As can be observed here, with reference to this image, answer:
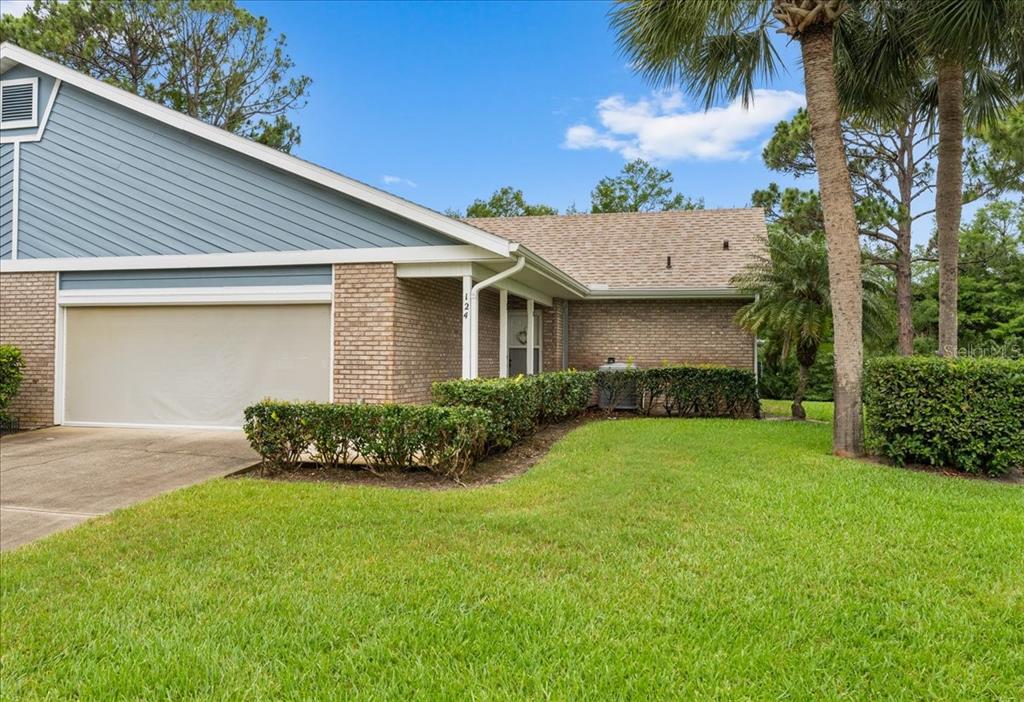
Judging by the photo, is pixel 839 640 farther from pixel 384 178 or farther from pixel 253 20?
pixel 384 178

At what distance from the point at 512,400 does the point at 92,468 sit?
470 centimetres

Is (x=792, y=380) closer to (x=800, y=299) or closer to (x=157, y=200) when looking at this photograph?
(x=800, y=299)

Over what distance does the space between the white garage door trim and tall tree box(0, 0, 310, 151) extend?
11779 millimetres

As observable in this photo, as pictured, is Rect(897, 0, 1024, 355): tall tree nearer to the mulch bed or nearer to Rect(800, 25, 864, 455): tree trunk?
Rect(800, 25, 864, 455): tree trunk

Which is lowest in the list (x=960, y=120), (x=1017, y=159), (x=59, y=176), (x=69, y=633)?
(x=69, y=633)

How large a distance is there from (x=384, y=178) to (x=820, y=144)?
25950mm

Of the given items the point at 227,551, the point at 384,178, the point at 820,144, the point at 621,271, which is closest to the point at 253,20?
the point at 384,178

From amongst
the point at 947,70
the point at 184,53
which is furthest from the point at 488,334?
the point at 184,53

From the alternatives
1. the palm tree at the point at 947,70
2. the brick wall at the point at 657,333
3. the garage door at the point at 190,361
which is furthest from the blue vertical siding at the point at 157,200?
the palm tree at the point at 947,70

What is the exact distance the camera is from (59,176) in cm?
944

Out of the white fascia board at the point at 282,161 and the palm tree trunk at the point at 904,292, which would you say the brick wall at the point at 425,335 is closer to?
the white fascia board at the point at 282,161

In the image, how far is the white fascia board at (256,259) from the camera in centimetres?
823

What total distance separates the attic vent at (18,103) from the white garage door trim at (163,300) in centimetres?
278

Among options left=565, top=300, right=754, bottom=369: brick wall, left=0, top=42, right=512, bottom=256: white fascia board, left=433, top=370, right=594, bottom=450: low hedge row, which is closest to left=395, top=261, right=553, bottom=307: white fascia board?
left=0, top=42, right=512, bottom=256: white fascia board
